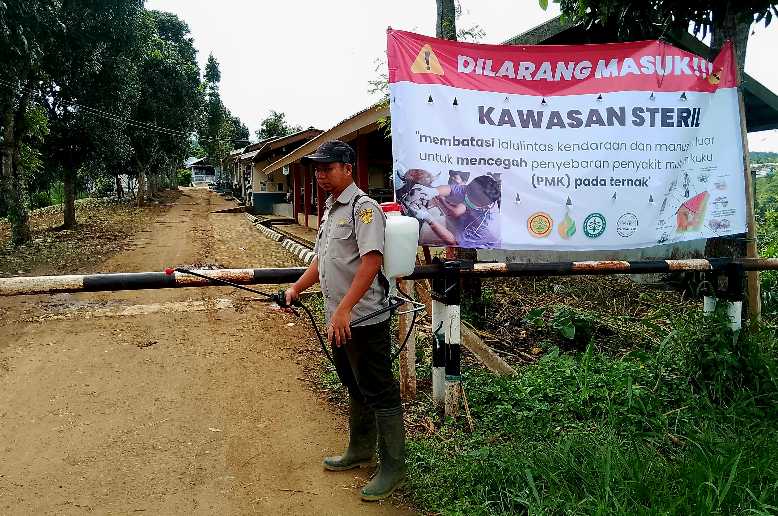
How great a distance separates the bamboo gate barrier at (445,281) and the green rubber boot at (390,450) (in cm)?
70

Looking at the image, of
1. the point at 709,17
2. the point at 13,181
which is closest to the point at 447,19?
the point at 709,17

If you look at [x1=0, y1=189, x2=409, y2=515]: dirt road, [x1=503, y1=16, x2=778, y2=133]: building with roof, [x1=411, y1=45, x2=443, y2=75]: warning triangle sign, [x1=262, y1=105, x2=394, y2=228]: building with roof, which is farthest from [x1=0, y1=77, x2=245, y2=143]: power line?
[x1=411, y1=45, x2=443, y2=75]: warning triangle sign

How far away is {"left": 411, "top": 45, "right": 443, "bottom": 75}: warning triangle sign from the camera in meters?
3.68

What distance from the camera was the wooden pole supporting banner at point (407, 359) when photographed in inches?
157

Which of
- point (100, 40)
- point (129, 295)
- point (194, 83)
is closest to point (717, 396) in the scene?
point (129, 295)

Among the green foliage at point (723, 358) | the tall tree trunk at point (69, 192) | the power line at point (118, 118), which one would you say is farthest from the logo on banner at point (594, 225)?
the tall tree trunk at point (69, 192)

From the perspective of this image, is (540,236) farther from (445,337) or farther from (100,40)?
(100,40)

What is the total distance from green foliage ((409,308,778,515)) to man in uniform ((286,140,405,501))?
0.90 ft

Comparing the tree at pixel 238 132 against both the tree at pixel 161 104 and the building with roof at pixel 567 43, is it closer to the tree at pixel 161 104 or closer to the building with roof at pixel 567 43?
the tree at pixel 161 104

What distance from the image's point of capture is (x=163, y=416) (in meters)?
4.05

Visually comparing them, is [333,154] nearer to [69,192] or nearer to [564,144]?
[564,144]

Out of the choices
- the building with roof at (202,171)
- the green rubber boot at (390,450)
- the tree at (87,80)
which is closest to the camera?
the green rubber boot at (390,450)

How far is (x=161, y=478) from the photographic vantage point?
3.19 meters

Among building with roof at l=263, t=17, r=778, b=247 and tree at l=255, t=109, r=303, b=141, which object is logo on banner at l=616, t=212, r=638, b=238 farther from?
tree at l=255, t=109, r=303, b=141
